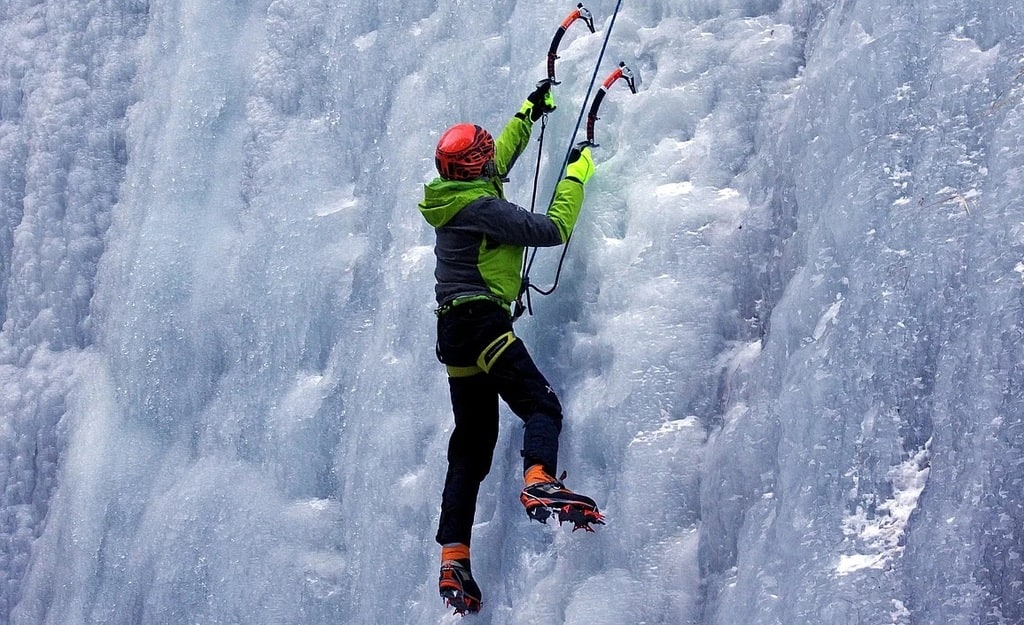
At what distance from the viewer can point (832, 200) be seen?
359cm

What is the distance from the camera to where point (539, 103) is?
4.41 meters

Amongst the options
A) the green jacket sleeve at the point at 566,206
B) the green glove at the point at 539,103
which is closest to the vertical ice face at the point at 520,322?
the green glove at the point at 539,103

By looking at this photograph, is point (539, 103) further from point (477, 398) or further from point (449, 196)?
point (477, 398)

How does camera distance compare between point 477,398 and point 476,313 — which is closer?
point 476,313

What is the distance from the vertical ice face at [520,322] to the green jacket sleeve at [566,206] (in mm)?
264

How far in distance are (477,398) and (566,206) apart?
0.73 metres

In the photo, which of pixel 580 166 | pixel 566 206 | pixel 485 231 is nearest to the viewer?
pixel 485 231

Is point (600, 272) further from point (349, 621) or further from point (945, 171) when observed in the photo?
point (349, 621)

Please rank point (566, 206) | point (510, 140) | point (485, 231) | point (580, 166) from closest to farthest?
point (485, 231)
point (566, 206)
point (580, 166)
point (510, 140)

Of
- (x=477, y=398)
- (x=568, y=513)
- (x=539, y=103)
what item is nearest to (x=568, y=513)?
(x=568, y=513)

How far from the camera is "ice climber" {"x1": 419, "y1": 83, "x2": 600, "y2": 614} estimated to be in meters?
3.89

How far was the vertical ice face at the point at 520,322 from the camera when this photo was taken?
3188mm

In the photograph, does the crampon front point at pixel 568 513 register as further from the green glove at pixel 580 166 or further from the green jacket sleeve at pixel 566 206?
the green glove at pixel 580 166

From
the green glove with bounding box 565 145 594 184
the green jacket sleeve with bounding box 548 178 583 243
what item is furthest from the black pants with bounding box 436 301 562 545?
the green glove with bounding box 565 145 594 184
